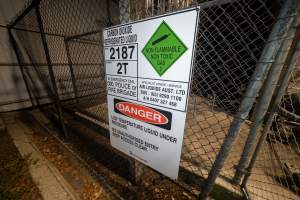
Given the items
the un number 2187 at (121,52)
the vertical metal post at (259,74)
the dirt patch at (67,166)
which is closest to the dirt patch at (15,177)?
the dirt patch at (67,166)

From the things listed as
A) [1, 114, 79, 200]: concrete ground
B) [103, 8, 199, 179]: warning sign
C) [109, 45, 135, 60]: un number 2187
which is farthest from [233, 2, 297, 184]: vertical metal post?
[1, 114, 79, 200]: concrete ground

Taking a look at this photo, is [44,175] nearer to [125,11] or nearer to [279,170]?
[125,11]

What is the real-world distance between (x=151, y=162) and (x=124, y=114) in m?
0.55

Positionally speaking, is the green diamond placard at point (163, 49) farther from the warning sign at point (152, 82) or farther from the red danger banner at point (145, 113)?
the red danger banner at point (145, 113)

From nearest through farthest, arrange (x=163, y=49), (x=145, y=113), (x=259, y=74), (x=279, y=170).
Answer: (x=259, y=74) → (x=163, y=49) → (x=145, y=113) → (x=279, y=170)

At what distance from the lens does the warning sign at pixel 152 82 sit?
3.04ft

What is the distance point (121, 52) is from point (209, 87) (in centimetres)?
112

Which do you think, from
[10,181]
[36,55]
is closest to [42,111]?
[36,55]

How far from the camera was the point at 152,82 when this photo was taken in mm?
1122

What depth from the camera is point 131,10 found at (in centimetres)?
121

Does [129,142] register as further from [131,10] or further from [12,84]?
[12,84]

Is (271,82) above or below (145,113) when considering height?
above

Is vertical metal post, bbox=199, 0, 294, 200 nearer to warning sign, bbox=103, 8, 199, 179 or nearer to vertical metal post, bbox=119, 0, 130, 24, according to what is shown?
warning sign, bbox=103, 8, 199, 179

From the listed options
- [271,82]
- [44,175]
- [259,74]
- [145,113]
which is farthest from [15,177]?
[271,82]
